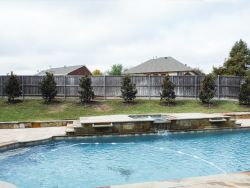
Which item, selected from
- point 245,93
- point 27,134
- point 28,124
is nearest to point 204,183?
point 27,134

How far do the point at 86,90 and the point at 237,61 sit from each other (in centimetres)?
2560

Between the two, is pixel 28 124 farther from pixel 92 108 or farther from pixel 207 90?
pixel 207 90

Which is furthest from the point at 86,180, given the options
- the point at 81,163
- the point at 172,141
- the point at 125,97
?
the point at 125,97

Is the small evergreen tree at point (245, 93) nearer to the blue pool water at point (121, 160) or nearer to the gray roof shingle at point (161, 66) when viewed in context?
the blue pool water at point (121, 160)

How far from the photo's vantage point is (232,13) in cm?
1717

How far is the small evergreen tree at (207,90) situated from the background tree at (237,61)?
1846cm

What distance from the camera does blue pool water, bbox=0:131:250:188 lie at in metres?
9.00

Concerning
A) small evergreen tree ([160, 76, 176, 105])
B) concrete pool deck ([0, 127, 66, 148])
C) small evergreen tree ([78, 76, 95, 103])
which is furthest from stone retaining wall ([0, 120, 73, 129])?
small evergreen tree ([160, 76, 176, 105])

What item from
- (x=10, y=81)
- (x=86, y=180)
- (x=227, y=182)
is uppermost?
(x=10, y=81)

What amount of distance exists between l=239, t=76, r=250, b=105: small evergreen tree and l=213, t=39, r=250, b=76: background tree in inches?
699

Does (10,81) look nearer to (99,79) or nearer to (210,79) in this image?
(99,79)

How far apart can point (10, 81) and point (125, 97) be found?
8.73 m

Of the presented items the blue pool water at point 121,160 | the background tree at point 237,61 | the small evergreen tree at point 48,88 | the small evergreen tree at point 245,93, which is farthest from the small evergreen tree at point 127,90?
the background tree at point 237,61

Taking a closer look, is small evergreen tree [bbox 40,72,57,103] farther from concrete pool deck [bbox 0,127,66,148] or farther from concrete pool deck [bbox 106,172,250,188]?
concrete pool deck [bbox 106,172,250,188]
